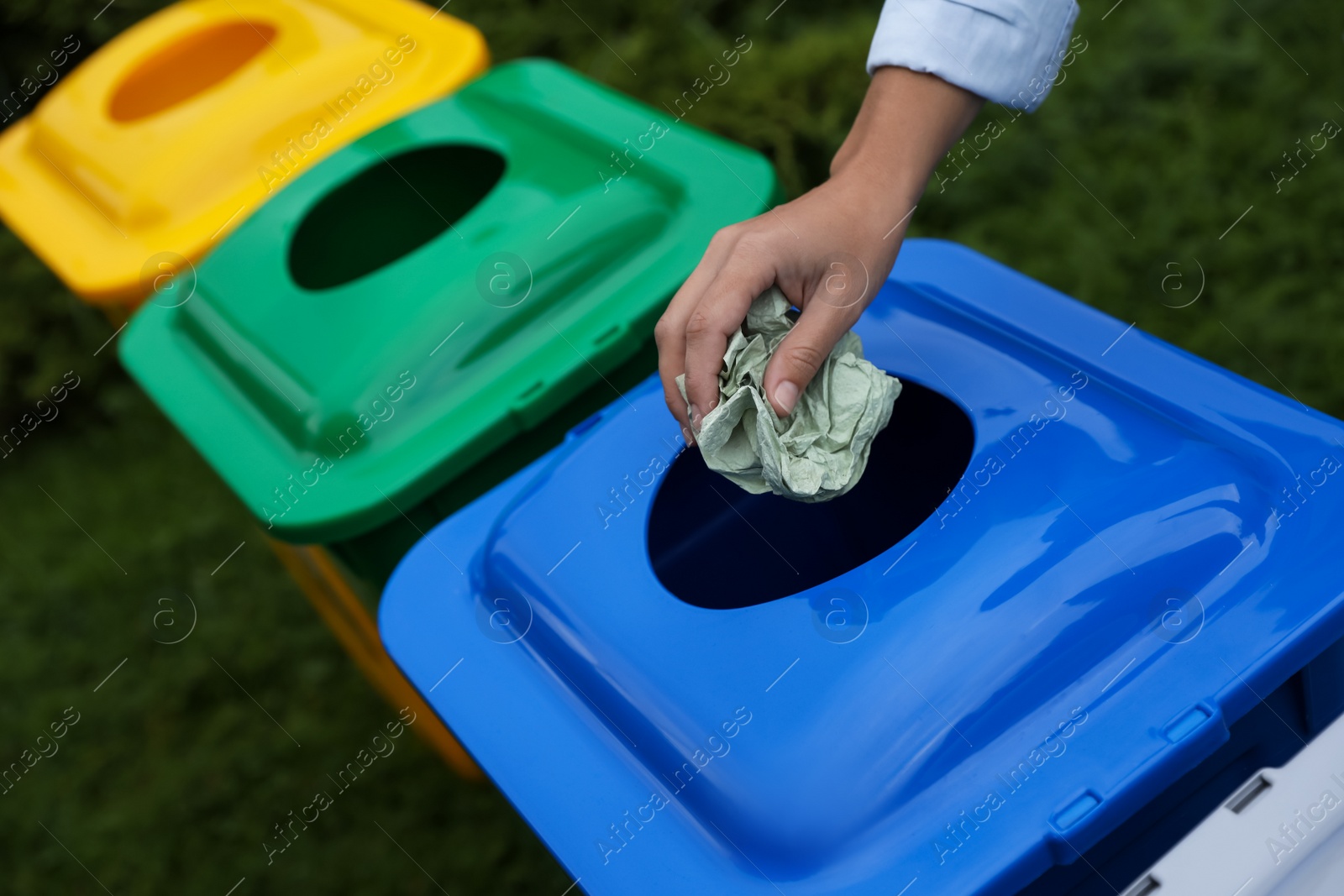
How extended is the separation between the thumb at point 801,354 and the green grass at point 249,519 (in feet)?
4.44

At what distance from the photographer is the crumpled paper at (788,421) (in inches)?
37.2

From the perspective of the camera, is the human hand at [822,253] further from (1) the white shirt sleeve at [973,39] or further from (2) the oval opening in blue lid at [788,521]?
(2) the oval opening in blue lid at [788,521]

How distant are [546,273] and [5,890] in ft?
6.37

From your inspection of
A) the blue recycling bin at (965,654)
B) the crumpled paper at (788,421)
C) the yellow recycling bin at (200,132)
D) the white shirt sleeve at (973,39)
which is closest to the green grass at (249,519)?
the yellow recycling bin at (200,132)

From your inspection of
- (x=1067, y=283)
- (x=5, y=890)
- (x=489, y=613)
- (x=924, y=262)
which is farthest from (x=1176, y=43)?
(x=5, y=890)

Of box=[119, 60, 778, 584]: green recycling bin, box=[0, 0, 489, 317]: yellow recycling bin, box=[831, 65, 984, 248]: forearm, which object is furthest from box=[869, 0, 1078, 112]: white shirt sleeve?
box=[0, 0, 489, 317]: yellow recycling bin

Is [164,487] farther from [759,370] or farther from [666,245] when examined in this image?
[759,370]

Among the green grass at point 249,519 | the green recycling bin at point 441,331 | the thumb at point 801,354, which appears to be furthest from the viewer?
the green grass at point 249,519

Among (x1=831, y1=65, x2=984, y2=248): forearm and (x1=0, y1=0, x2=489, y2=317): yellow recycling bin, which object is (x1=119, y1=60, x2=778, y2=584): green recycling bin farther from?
(x1=831, y1=65, x2=984, y2=248): forearm

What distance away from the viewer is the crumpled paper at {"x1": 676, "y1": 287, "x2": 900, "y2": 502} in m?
0.94

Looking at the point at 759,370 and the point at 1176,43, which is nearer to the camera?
the point at 759,370

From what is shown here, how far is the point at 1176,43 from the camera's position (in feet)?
8.86

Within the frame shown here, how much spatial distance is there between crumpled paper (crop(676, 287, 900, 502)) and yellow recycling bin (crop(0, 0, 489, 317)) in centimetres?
109

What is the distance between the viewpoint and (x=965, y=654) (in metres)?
0.84
